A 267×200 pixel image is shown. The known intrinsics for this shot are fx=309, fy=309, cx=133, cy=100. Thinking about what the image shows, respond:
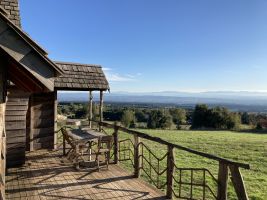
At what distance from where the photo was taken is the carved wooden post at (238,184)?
4.64 m

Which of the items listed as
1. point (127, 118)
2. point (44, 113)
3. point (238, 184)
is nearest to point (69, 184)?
point (238, 184)

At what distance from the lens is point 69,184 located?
7141 millimetres

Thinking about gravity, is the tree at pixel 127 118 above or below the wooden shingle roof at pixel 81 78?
below

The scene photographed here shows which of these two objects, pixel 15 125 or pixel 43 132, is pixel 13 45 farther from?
pixel 43 132

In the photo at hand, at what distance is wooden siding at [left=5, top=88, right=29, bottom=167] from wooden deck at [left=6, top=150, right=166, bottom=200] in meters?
0.34

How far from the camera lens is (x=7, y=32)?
2.62m

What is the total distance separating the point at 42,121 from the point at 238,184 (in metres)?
7.97

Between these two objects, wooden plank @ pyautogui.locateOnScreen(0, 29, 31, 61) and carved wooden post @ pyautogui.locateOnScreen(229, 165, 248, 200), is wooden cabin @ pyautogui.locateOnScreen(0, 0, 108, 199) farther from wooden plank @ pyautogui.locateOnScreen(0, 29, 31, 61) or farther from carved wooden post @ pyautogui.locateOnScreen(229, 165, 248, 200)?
carved wooden post @ pyautogui.locateOnScreen(229, 165, 248, 200)

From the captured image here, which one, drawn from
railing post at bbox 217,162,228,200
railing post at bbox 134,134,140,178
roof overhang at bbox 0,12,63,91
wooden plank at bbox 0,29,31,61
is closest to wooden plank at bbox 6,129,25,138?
railing post at bbox 134,134,140,178

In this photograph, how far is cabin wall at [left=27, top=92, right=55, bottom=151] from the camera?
10.7 metres

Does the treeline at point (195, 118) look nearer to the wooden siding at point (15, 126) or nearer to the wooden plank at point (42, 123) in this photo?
the wooden plank at point (42, 123)

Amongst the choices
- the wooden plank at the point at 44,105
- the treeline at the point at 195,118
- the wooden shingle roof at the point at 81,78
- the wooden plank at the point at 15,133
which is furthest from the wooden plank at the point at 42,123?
the treeline at the point at 195,118

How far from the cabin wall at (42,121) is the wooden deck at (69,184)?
1867 mm

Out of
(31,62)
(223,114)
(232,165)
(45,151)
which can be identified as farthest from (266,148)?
(223,114)
